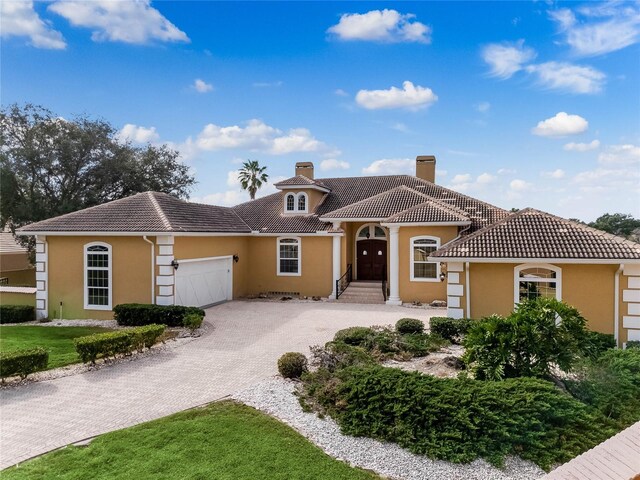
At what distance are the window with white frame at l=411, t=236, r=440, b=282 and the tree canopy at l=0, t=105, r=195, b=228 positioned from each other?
23.4 m

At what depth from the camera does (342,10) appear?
41.9ft

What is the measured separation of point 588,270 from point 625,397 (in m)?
6.16

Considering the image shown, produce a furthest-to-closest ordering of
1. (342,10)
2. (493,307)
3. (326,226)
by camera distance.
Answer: (326,226) < (493,307) < (342,10)

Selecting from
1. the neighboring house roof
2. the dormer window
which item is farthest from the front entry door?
the neighboring house roof

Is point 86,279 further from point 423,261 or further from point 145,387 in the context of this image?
point 423,261

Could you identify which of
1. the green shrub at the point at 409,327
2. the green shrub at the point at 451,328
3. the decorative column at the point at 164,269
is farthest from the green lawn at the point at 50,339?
the green shrub at the point at 451,328

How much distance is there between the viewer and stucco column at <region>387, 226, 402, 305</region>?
19797mm

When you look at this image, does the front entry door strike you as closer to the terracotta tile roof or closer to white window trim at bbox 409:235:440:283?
white window trim at bbox 409:235:440:283

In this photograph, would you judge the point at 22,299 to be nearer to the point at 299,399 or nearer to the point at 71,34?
the point at 71,34

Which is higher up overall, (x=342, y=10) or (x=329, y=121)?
(x=342, y=10)

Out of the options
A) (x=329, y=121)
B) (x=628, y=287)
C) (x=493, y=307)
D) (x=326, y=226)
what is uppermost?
(x=329, y=121)

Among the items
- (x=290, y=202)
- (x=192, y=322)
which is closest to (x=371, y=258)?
(x=290, y=202)

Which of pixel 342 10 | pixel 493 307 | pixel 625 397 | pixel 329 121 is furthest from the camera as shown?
pixel 329 121

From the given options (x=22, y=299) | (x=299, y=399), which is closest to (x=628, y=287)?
(x=299, y=399)
